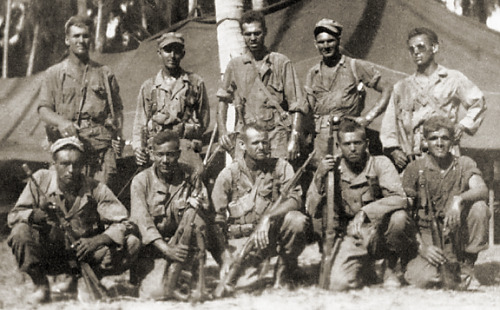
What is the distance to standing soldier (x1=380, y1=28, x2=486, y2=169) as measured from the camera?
7352 millimetres

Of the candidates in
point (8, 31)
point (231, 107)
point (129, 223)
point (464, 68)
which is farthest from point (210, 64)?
point (8, 31)

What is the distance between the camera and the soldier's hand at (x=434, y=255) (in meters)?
6.48

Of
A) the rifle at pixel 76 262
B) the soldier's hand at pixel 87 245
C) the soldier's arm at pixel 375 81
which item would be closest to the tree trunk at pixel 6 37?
the soldier's arm at pixel 375 81

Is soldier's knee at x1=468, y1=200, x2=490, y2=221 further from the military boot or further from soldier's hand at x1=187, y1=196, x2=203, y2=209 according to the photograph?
the military boot

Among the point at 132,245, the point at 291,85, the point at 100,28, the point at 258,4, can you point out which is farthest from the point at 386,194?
the point at 100,28

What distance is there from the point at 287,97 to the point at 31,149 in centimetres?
509

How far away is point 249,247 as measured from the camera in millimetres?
6422

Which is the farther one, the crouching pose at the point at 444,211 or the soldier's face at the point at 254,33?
the soldier's face at the point at 254,33

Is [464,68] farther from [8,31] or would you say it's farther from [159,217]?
[8,31]

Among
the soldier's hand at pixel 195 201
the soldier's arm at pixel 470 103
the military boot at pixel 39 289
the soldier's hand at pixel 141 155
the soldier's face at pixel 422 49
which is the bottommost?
the military boot at pixel 39 289

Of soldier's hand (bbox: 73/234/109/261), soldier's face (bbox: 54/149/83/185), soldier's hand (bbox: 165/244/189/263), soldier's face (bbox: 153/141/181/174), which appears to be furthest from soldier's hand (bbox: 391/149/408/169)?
soldier's face (bbox: 54/149/83/185)

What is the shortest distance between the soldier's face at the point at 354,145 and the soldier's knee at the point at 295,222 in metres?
0.71

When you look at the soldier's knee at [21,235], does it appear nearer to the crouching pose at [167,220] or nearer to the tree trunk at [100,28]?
the crouching pose at [167,220]

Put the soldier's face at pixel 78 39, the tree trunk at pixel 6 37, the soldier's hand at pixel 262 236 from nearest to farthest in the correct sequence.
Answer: the soldier's hand at pixel 262 236 < the soldier's face at pixel 78 39 < the tree trunk at pixel 6 37
